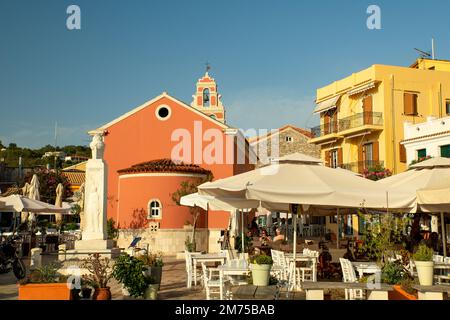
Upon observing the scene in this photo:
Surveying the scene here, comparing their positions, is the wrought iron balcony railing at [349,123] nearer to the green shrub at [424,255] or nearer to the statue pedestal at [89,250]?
the statue pedestal at [89,250]

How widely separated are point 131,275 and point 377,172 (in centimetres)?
2088

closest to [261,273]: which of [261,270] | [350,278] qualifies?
[261,270]

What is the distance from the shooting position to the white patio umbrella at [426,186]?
9586 millimetres

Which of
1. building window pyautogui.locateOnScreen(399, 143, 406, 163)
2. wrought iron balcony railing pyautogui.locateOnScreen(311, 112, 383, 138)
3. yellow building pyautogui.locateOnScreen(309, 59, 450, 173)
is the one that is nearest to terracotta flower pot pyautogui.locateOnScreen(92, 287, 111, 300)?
yellow building pyautogui.locateOnScreen(309, 59, 450, 173)

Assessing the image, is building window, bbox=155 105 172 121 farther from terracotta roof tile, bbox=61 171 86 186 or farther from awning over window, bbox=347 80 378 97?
terracotta roof tile, bbox=61 171 86 186

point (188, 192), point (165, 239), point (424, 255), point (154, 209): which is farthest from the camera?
point (154, 209)

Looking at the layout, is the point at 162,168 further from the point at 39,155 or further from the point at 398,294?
the point at 39,155

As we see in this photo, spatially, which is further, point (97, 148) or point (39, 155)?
point (39, 155)

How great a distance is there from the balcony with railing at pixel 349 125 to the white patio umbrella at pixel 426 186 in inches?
709

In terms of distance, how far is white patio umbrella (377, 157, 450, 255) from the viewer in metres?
9.59

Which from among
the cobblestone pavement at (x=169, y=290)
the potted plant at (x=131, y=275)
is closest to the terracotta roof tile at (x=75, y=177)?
the cobblestone pavement at (x=169, y=290)

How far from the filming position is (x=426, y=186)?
10539mm

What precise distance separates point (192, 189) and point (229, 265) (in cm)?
1425

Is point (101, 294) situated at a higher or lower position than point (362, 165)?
lower
